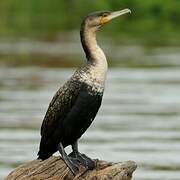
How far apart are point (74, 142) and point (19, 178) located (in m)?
0.68

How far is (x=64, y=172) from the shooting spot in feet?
40.7

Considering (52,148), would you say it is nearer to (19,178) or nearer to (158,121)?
(19,178)

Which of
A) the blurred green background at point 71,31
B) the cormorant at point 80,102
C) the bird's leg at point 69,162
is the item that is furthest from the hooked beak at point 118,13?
the blurred green background at point 71,31

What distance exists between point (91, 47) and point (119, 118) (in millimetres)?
10986

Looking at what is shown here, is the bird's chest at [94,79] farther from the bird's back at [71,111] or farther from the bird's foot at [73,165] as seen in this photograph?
the bird's foot at [73,165]

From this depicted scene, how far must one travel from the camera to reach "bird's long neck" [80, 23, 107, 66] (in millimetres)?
11750

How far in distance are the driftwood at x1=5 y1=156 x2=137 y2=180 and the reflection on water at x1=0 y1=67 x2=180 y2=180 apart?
159 inches

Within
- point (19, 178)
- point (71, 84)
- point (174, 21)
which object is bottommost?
point (19, 178)

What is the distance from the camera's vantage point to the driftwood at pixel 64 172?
12.2 meters

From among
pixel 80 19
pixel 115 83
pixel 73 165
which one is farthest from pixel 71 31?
pixel 73 165

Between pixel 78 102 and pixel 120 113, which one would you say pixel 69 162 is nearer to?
pixel 78 102

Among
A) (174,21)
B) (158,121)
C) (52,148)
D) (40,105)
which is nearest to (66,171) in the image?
(52,148)

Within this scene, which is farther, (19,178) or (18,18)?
(18,18)

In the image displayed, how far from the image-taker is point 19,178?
12.3 metres
